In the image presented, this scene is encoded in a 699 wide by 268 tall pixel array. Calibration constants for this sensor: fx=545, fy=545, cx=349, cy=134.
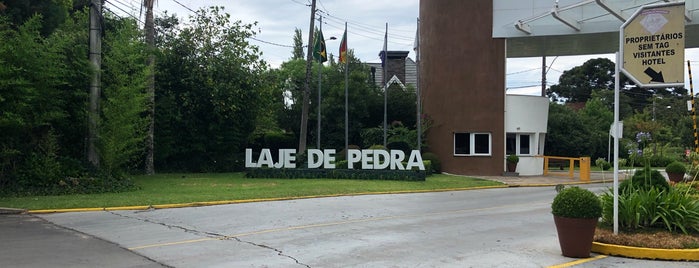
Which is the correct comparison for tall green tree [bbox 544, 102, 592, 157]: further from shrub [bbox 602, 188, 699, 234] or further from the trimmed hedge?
shrub [bbox 602, 188, 699, 234]

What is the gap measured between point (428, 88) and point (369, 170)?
8.91m

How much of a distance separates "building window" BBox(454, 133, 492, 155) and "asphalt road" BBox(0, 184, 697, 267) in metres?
13.7

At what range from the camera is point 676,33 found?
28.7 ft

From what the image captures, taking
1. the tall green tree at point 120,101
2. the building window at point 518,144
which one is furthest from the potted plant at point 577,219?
the building window at point 518,144

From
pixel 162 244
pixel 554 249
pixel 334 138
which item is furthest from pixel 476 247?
pixel 334 138

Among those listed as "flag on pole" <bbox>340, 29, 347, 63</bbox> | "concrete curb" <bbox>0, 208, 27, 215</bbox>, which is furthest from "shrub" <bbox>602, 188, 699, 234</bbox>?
"flag on pole" <bbox>340, 29, 347, 63</bbox>

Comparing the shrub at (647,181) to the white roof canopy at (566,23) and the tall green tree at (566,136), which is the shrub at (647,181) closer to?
the white roof canopy at (566,23)

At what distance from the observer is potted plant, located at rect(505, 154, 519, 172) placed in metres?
29.8

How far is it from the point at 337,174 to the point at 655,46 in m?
17.4

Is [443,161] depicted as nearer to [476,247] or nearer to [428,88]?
[428,88]

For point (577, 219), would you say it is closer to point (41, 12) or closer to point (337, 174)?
point (337, 174)

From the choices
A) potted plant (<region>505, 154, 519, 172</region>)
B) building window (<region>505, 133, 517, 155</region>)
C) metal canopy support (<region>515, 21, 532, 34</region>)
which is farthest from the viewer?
building window (<region>505, 133, 517, 155</region>)

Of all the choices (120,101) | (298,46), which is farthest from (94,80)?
(298,46)

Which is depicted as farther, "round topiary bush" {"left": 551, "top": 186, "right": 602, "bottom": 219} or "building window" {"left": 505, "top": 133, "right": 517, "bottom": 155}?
"building window" {"left": 505, "top": 133, "right": 517, "bottom": 155}
